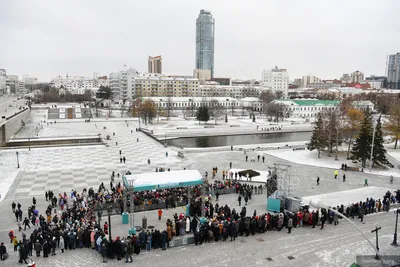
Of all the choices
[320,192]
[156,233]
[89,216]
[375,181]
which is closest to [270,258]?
[156,233]

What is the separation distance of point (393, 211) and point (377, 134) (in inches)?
571

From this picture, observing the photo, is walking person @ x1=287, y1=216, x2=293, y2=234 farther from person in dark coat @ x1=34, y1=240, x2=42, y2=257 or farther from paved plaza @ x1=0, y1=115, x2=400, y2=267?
person in dark coat @ x1=34, y1=240, x2=42, y2=257

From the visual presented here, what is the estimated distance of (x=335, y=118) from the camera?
37.3 metres

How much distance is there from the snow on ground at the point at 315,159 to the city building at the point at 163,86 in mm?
93965

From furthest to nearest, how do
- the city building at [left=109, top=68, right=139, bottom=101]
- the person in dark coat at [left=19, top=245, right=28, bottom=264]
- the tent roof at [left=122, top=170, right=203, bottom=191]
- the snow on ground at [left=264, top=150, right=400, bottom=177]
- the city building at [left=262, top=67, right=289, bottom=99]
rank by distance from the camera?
the city building at [left=262, top=67, right=289, bottom=99] < the city building at [left=109, top=68, right=139, bottom=101] < the snow on ground at [left=264, top=150, right=400, bottom=177] < the tent roof at [left=122, top=170, right=203, bottom=191] < the person in dark coat at [left=19, top=245, right=28, bottom=264]

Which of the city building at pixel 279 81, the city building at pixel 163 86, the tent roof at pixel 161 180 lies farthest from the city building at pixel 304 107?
the tent roof at pixel 161 180

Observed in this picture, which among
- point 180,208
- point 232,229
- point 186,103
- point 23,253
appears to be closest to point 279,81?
point 186,103

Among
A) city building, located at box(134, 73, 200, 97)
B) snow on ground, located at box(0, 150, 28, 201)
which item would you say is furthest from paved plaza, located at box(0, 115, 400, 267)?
city building, located at box(134, 73, 200, 97)

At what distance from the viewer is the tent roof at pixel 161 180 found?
17.8 metres

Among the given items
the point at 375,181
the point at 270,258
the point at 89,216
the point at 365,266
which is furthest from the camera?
the point at 375,181

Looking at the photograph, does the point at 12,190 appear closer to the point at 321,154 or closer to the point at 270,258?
the point at 270,258

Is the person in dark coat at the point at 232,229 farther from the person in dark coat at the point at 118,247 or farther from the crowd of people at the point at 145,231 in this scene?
the person in dark coat at the point at 118,247

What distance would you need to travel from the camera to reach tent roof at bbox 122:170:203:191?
17.8m

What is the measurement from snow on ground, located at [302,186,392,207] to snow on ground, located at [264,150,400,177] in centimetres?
629
